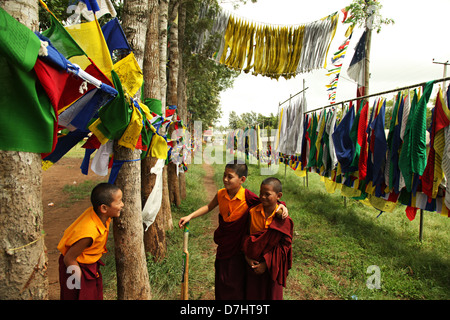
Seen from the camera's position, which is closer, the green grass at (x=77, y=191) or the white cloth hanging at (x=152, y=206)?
the white cloth hanging at (x=152, y=206)

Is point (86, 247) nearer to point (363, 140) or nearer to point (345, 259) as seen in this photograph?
point (345, 259)

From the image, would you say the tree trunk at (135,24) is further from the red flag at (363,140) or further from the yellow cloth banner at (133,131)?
the red flag at (363,140)

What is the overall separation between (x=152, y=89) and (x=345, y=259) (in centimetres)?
422

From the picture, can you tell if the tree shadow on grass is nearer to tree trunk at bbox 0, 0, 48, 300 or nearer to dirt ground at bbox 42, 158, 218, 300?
dirt ground at bbox 42, 158, 218, 300

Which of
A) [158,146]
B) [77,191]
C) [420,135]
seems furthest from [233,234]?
[77,191]

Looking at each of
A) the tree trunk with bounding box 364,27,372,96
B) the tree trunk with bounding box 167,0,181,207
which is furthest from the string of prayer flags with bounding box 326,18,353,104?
the tree trunk with bounding box 167,0,181,207

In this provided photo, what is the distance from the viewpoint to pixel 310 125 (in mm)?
6070

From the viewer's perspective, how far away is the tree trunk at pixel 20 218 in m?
1.23

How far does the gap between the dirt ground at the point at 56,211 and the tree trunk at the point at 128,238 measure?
5.21 ft

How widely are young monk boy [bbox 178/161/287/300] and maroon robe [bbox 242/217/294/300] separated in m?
0.19

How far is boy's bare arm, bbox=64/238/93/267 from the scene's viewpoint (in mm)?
1684

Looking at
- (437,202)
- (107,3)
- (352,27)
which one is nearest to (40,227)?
(107,3)

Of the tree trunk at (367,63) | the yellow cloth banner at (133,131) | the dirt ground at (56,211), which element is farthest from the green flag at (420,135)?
the yellow cloth banner at (133,131)
